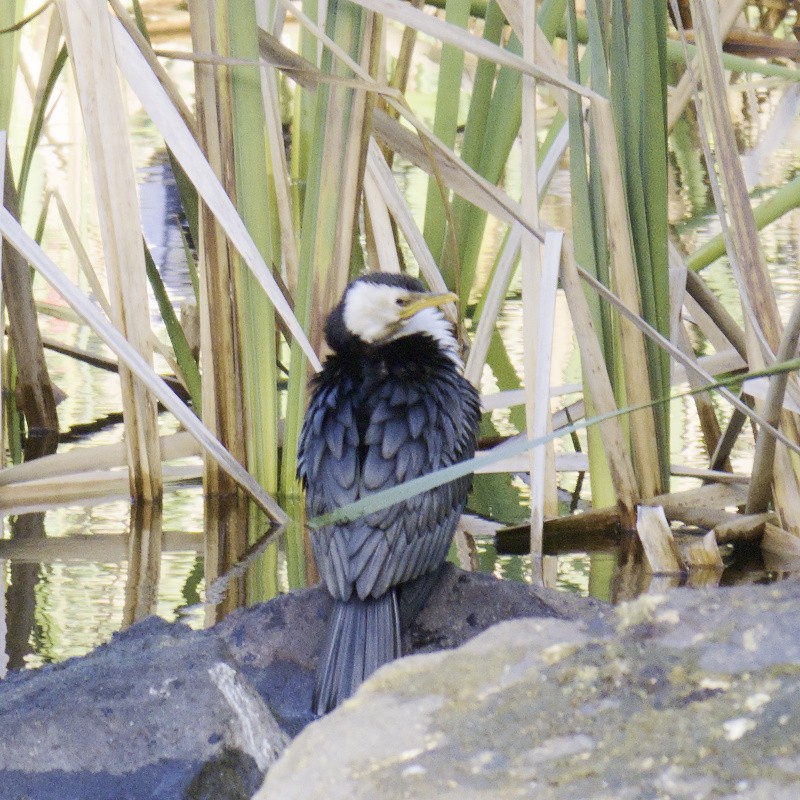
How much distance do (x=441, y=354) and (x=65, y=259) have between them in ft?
9.64

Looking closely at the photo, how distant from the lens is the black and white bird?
232cm

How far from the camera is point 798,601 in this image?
148cm

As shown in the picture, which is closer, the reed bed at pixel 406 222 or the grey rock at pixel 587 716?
the grey rock at pixel 587 716

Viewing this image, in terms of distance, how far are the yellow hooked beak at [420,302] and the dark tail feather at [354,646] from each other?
68 cm

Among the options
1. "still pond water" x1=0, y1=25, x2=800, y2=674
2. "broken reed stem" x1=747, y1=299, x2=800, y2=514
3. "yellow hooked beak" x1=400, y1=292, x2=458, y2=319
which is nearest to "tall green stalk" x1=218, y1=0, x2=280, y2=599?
"still pond water" x1=0, y1=25, x2=800, y2=674

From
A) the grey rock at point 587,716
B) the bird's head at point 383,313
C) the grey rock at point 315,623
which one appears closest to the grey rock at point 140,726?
the grey rock at point 315,623

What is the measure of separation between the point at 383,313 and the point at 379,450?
43cm

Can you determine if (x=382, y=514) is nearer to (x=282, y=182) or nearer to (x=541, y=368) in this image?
(x=541, y=368)

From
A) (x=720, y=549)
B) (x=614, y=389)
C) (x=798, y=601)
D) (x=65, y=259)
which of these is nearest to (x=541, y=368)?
(x=614, y=389)

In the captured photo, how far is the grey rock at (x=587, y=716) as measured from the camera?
1160mm

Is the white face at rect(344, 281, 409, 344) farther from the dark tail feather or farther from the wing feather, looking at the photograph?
the dark tail feather

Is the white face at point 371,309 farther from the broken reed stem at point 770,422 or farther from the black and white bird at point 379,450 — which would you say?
the broken reed stem at point 770,422

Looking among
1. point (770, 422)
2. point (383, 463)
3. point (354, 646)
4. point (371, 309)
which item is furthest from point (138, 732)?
point (770, 422)

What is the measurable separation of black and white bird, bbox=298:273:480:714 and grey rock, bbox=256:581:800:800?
2.76 feet
